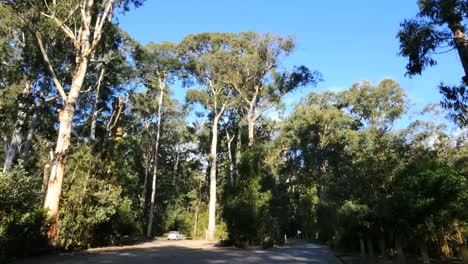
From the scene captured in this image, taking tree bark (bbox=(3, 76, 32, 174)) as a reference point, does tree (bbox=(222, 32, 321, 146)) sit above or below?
above

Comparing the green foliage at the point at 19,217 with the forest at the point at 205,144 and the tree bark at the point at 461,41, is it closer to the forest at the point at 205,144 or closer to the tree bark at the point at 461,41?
the forest at the point at 205,144

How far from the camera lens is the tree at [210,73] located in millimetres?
33562

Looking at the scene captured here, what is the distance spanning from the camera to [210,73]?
115 ft

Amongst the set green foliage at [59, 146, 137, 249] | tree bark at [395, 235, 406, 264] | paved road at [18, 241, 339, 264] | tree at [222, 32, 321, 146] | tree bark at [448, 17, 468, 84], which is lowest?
paved road at [18, 241, 339, 264]

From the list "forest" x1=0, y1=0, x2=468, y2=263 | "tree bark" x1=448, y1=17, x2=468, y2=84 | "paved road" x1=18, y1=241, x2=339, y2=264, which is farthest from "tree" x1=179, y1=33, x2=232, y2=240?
"tree bark" x1=448, y1=17, x2=468, y2=84

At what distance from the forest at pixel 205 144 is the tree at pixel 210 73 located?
17 cm

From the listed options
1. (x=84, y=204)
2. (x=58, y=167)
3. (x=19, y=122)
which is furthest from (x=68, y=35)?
(x=19, y=122)

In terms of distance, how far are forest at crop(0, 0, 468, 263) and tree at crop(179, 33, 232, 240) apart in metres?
0.17

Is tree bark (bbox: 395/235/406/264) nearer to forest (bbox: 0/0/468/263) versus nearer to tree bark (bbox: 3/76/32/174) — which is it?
forest (bbox: 0/0/468/263)

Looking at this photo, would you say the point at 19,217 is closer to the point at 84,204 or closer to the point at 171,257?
the point at 84,204

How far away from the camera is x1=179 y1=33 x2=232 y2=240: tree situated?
33.6 meters

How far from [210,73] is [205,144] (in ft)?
49.8

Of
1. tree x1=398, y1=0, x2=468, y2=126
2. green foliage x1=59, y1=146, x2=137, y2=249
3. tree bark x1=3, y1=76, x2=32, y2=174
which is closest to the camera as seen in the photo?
tree x1=398, y1=0, x2=468, y2=126

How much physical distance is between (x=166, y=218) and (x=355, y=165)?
35.4m
